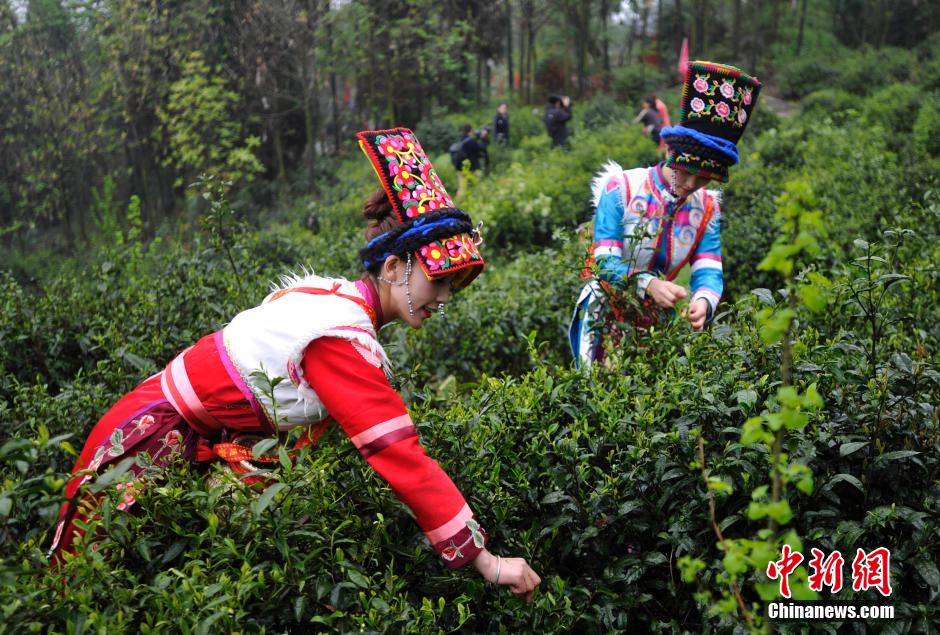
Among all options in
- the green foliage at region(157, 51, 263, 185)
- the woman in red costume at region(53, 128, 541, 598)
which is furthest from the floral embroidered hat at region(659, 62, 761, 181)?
the green foliage at region(157, 51, 263, 185)

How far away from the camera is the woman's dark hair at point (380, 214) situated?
2.44 meters

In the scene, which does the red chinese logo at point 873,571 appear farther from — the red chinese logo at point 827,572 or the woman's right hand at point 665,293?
the woman's right hand at point 665,293

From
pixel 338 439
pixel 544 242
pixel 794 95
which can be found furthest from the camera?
pixel 794 95

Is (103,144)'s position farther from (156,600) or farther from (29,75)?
(156,600)

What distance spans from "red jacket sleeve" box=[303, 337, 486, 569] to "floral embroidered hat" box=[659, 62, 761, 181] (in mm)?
1887

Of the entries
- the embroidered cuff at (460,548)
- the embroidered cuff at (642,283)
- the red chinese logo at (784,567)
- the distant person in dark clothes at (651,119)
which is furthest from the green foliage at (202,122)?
the red chinese logo at (784,567)

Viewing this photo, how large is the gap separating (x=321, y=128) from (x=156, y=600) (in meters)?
20.4

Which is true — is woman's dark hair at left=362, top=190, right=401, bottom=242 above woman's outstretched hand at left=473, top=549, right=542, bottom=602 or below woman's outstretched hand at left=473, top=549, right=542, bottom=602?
above

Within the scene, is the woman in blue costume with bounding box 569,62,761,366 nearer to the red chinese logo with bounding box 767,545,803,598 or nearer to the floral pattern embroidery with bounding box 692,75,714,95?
the floral pattern embroidery with bounding box 692,75,714,95

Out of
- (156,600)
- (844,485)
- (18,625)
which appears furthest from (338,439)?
(844,485)

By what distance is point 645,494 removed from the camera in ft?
7.24

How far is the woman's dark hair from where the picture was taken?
2.44 m

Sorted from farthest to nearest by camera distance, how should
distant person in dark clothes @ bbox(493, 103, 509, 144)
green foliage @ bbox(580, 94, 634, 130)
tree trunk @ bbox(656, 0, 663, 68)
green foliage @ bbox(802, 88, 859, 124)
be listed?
tree trunk @ bbox(656, 0, 663, 68) → green foliage @ bbox(580, 94, 634, 130) → distant person in dark clothes @ bbox(493, 103, 509, 144) → green foliage @ bbox(802, 88, 859, 124)

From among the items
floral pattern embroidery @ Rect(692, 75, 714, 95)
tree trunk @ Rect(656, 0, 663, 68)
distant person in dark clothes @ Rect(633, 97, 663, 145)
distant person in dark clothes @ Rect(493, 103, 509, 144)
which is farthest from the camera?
tree trunk @ Rect(656, 0, 663, 68)
